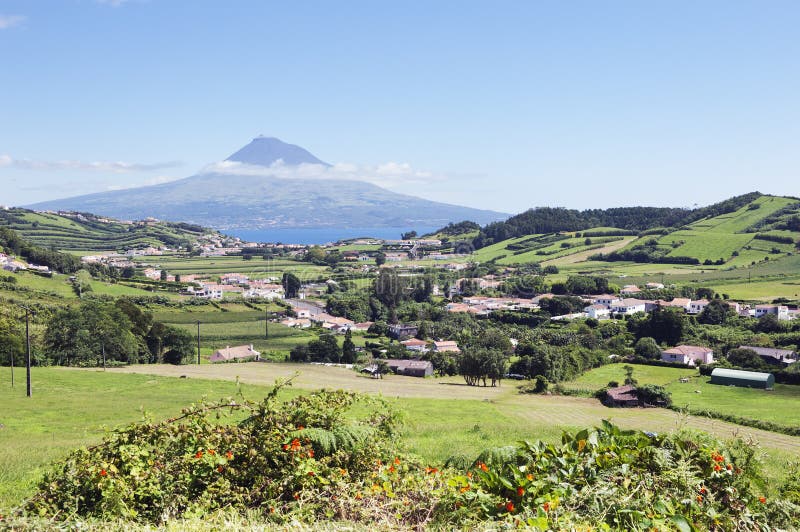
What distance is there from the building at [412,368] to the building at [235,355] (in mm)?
10953

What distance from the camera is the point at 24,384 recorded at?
24.0 m

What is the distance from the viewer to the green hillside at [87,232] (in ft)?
408

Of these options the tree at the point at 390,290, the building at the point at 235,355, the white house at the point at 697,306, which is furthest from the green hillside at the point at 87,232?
the white house at the point at 697,306

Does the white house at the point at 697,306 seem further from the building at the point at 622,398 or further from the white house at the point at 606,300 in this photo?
the building at the point at 622,398

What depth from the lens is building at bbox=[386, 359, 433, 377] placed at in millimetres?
45406

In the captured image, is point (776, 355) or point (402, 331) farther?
point (402, 331)

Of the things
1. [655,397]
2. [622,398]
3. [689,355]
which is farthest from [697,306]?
[622,398]

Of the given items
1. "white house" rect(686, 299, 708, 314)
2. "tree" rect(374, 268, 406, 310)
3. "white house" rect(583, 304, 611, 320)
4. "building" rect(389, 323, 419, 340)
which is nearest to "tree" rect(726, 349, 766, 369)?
"white house" rect(686, 299, 708, 314)

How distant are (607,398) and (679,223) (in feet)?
381

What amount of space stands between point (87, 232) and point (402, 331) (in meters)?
112

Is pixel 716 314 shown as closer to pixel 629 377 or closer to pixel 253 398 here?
pixel 629 377

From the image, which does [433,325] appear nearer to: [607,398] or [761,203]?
[607,398]

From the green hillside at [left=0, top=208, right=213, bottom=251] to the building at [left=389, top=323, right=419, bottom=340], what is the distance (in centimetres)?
8174

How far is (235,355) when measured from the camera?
45.2 metres
